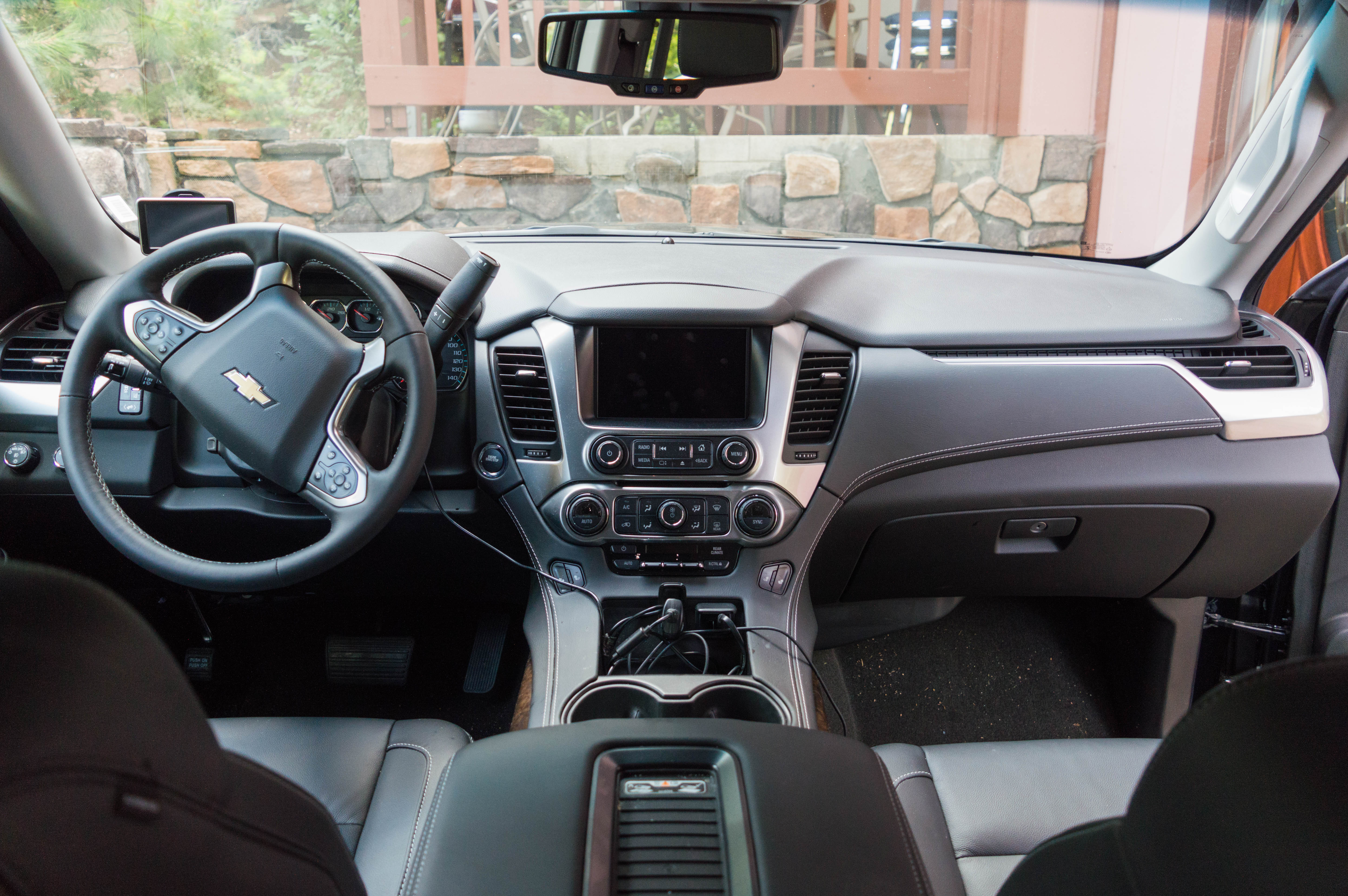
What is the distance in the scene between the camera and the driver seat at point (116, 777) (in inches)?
18.2

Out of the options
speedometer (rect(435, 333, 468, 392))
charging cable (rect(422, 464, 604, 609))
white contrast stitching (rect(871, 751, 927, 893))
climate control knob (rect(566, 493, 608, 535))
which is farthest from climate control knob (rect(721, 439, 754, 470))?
white contrast stitching (rect(871, 751, 927, 893))

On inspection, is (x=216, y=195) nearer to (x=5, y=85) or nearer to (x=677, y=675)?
(x=5, y=85)

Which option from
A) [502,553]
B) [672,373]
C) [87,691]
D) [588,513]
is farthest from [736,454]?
[87,691]

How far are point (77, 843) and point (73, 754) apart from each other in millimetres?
45

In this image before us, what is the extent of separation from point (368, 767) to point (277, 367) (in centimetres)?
66

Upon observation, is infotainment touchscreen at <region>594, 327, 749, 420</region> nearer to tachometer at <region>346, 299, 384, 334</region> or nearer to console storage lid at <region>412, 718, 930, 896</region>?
tachometer at <region>346, 299, 384, 334</region>

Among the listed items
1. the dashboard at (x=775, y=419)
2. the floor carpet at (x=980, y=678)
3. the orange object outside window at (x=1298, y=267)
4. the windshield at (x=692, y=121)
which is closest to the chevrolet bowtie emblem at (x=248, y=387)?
the dashboard at (x=775, y=419)

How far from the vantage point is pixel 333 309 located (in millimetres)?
1831

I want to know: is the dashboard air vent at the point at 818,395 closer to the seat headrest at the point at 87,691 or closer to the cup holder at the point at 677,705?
the cup holder at the point at 677,705

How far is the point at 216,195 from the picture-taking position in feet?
7.00

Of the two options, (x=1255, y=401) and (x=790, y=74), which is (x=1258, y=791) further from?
(x=790, y=74)

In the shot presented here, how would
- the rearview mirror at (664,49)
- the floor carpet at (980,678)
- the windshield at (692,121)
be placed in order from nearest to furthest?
the rearview mirror at (664,49) < the windshield at (692,121) < the floor carpet at (980,678)

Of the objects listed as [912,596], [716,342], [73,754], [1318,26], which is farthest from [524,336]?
[1318,26]

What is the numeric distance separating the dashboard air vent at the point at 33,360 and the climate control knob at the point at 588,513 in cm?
111
